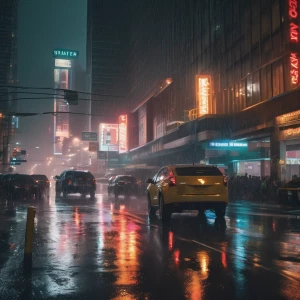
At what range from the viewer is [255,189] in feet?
90.1

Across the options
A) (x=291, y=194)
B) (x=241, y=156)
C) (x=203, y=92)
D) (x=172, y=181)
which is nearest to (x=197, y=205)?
(x=172, y=181)

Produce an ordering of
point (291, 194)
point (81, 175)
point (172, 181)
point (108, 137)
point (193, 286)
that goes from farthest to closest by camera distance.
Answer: point (108, 137) → point (81, 175) → point (291, 194) → point (172, 181) → point (193, 286)

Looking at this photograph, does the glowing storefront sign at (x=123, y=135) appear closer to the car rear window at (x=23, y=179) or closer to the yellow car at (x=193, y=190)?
the car rear window at (x=23, y=179)

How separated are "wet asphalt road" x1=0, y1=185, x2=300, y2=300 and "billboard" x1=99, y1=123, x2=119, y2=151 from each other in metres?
88.9

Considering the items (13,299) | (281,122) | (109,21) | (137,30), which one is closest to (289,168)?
(281,122)

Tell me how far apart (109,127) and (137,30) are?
1163 inches

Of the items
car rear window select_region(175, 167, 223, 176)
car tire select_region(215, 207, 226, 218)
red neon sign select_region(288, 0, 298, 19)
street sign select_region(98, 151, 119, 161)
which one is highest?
red neon sign select_region(288, 0, 298, 19)

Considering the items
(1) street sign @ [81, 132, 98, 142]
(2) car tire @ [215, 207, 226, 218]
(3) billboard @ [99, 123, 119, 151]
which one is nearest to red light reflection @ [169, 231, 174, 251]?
(2) car tire @ [215, 207, 226, 218]

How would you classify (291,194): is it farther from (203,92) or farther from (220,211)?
(203,92)

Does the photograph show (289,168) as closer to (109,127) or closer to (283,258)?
(283,258)

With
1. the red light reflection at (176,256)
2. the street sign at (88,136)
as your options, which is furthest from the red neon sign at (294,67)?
the street sign at (88,136)

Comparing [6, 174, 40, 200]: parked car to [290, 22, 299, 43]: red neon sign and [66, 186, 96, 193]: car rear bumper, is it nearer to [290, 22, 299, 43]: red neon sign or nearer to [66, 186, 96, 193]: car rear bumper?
[66, 186, 96, 193]: car rear bumper

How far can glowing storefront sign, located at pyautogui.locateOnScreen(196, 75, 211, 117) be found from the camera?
36.7m

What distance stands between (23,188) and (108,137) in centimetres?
7642
